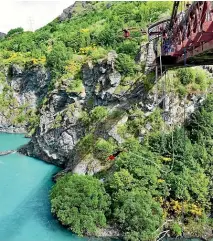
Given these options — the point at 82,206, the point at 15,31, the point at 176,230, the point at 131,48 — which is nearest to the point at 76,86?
the point at 131,48

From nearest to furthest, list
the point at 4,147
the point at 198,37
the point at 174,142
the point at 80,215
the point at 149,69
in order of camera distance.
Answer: the point at 198,37
the point at 80,215
the point at 174,142
the point at 149,69
the point at 4,147

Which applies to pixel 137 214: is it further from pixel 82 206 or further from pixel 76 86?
pixel 76 86

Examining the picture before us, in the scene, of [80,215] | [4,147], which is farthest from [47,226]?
[4,147]

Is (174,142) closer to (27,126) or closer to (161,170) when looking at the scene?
(161,170)

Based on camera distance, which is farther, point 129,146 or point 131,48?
point 131,48

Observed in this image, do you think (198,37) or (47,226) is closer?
(198,37)

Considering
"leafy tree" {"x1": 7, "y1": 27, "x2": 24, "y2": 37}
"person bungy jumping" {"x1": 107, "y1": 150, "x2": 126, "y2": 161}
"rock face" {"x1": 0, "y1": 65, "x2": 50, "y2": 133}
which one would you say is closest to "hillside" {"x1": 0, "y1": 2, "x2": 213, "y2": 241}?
"person bungy jumping" {"x1": 107, "y1": 150, "x2": 126, "y2": 161}
